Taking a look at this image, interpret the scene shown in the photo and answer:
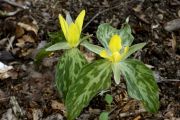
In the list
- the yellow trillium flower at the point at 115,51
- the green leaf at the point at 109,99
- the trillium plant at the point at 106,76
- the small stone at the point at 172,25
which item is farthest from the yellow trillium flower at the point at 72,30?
the small stone at the point at 172,25

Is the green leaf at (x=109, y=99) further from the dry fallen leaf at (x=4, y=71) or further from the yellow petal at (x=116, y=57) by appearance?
the dry fallen leaf at (x=4, y=71)

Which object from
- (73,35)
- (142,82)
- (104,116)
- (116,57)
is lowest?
(104,116)

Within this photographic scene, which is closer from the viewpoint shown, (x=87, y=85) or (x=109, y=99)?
(x=87, y=85)

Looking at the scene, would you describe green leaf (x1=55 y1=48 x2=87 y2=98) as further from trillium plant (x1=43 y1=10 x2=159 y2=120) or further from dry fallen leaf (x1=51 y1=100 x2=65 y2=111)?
dry fallen leaf (x1=51 y1=100 x2=65 y2=111)

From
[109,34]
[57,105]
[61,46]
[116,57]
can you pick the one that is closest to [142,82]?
[116,57]

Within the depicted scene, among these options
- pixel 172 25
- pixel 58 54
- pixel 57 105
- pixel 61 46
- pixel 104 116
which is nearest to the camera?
pixel 61 46

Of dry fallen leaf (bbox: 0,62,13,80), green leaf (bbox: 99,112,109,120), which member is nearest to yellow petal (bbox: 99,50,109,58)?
green leaf (bbox: 99,112,109,120)

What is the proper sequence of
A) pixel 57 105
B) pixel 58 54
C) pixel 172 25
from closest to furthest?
1. pixel 57 105
2. pixel 58 54
3. pixel 172 25

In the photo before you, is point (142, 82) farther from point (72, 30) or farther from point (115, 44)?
point (72, 30)
